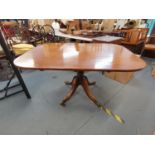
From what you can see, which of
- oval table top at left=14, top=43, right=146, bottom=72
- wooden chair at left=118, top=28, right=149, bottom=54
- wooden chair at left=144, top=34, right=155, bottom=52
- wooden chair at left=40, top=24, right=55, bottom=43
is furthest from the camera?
wooden chair at left=40, top=24, right=55, bottom=43

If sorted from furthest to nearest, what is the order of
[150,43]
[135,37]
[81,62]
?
[150,43]
[135,37]
[81,62]

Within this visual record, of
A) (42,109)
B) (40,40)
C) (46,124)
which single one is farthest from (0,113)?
(40,40)

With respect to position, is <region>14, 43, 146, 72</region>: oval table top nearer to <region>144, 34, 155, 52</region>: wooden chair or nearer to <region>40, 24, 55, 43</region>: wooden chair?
<region>40, 24, 55, 43</region>: wooden chair

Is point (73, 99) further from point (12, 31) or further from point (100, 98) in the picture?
point (12, 31)

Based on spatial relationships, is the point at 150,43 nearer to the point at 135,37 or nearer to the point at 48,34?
the point at 135,37

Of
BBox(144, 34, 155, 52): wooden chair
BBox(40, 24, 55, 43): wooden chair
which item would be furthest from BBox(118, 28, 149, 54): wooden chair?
BBox(40, 24, 55, 43): wooden chair

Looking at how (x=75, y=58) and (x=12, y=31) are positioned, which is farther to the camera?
(x=12, y=31)

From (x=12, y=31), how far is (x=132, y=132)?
3439 millimetres

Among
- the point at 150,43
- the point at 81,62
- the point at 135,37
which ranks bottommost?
the point at 150,43

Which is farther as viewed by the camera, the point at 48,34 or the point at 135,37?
the point at 48,34

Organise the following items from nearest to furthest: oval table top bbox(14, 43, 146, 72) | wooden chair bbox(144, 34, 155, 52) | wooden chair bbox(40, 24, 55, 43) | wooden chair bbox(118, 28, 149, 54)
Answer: oval table top bbox(14, 43, 146, 72) → wooden chair bbox(118, 28, 149, 54) → wooden chair bbox(144, 34, 155, 52) → wooden chair bbox(40, 24, 55, 43)

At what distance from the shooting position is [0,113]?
1.46m

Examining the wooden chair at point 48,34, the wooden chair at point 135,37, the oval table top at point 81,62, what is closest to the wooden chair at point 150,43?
the wooden chair at point 135,37

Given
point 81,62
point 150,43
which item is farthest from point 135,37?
point 81,62
